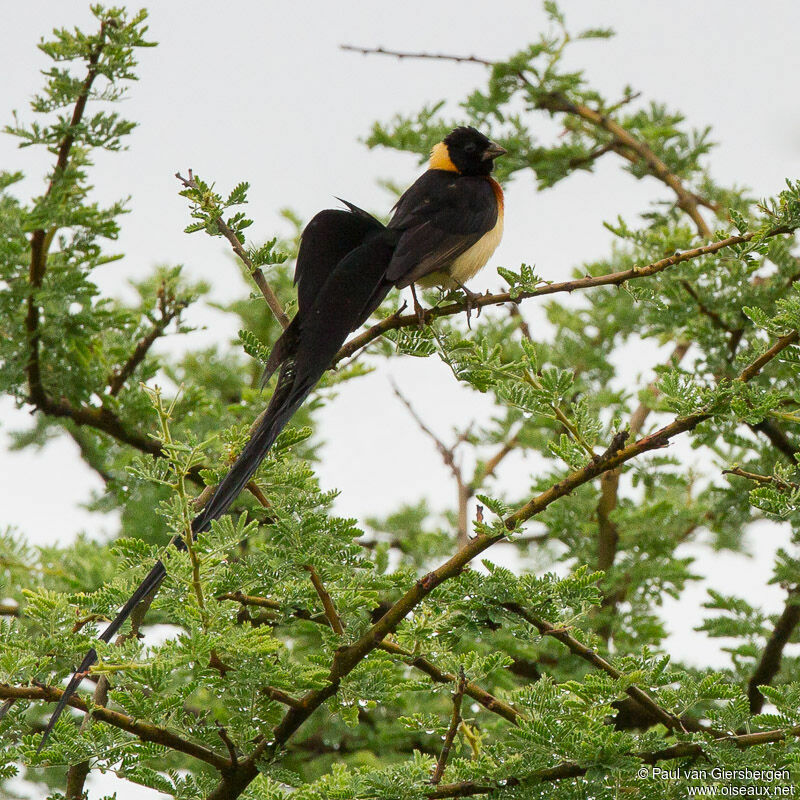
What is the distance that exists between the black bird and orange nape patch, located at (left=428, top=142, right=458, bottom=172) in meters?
0.01

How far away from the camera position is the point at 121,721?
1.82m

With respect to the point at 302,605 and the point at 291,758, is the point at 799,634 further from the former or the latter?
the point at 302,605

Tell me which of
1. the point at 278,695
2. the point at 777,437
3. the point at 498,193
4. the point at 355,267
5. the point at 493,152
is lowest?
the point at 278,695

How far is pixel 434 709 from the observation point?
4.07 metres

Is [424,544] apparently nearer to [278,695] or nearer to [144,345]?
[144,345]

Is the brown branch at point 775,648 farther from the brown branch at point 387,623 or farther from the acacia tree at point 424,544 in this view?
the brown branch at point 387,623

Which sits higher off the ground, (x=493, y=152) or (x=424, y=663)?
(x=493, y=152)

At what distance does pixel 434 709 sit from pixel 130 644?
2.51 metres

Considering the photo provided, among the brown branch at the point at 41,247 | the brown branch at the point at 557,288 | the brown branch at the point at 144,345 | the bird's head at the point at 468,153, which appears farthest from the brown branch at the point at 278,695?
A: the bird's head at the point at 468,153

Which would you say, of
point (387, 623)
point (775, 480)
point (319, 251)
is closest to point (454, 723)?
point (387, 623)

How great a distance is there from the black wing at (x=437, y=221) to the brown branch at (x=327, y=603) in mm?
1011

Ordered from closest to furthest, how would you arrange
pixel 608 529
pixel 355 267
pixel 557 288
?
pixel 557 288 < pixel 355 267 < pixel 608 529

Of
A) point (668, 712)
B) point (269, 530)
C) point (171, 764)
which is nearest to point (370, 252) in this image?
point (269, 530)

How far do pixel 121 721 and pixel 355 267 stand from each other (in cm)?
139
